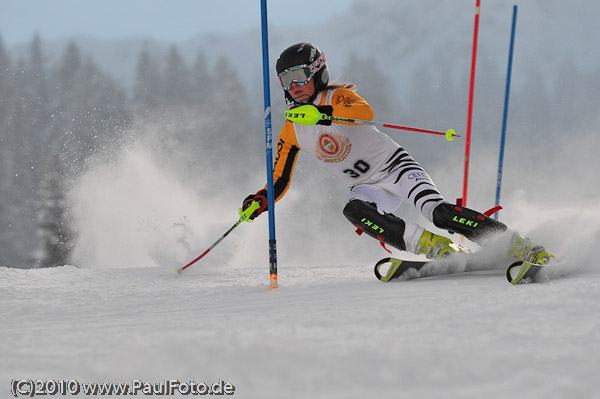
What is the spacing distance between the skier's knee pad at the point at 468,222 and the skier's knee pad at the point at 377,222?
208 mm

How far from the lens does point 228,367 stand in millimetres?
823

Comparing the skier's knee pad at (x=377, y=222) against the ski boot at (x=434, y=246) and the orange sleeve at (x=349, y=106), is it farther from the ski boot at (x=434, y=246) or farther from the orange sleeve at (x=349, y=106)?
the orange sleeve at (x=349, y=106)

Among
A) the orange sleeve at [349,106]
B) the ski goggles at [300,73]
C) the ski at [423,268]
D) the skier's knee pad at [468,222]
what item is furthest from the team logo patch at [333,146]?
the ski at [423,268]

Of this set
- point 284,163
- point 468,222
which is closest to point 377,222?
point 468,222

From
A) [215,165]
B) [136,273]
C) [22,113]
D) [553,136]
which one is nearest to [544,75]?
[553,136]

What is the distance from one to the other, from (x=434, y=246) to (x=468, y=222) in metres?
0.20

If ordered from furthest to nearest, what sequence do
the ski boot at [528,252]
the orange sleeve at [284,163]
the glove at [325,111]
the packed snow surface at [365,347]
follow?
the orange sleeve at [284,163] < the glove at [325,111] < the ski boot at [528,252] < the packed snow surface at [365,347]

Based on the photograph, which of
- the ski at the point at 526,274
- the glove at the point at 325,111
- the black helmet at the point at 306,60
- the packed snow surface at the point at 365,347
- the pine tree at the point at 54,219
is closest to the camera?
the packed snow surface at the point at 365,347

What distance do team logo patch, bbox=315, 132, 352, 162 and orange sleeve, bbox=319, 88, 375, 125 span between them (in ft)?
0.62

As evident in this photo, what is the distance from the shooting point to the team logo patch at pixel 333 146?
2.63m

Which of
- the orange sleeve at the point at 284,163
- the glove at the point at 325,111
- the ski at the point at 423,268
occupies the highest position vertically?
the glove at the point at 325,111

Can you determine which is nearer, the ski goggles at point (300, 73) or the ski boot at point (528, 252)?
the ski boot at point (528, 252)

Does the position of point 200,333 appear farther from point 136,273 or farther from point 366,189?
point 136,273

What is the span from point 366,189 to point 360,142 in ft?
0.90
